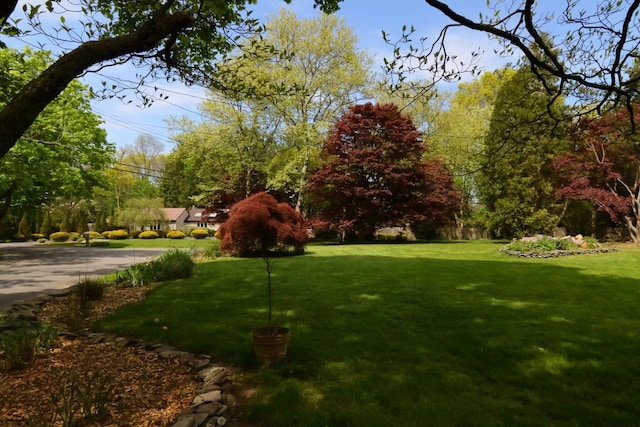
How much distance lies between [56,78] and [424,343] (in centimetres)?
433

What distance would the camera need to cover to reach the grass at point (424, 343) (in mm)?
3168

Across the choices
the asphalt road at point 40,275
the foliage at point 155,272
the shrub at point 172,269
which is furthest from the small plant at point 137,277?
the asphalt road at point 40,275

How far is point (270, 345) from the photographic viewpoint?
156 inches

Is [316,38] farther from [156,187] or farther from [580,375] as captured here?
[156,187]

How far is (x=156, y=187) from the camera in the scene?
57344 millimetres

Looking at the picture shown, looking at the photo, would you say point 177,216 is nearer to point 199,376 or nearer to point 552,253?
point 552,253

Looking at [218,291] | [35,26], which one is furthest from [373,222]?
[35,26]

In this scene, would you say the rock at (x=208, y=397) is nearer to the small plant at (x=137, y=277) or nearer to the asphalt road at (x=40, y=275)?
Result: the asphalt road at (x=40, y=275)

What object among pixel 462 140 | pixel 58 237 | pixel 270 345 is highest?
pixel 462 140

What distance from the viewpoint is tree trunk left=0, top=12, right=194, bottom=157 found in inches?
94.0

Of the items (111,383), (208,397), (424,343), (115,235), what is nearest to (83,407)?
(111,383)

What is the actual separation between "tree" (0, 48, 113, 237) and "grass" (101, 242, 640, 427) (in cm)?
764

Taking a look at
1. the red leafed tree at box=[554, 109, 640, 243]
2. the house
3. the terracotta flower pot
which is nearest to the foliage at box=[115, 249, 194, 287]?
the terracotta flower pot

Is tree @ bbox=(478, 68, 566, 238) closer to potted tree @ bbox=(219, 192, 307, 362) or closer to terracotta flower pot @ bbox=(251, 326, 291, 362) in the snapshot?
potted tree @ bbox=(219, 192, 307, 362)
